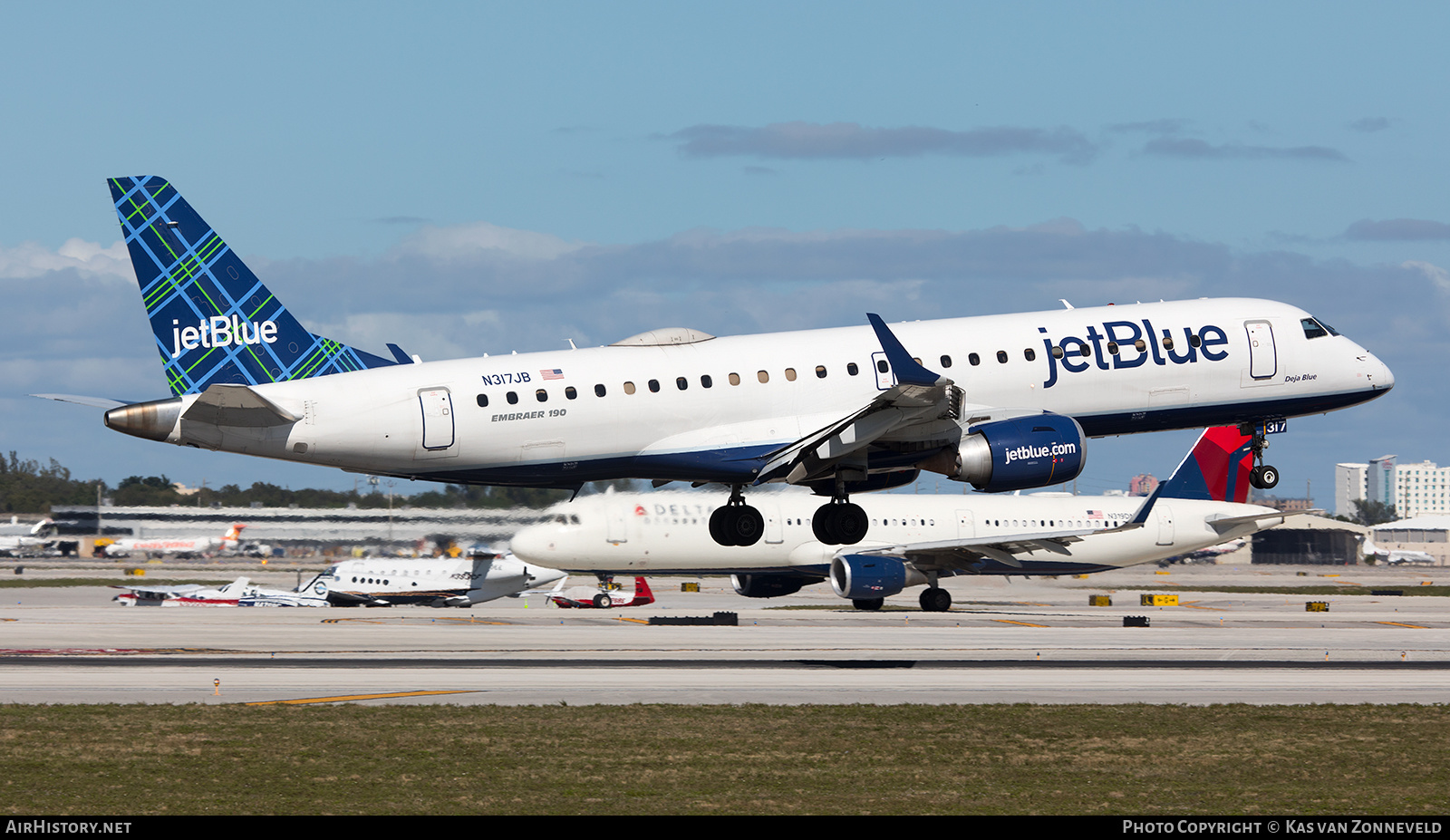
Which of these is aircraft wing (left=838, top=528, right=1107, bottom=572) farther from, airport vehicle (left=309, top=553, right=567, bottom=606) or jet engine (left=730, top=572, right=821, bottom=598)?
airport vehicle (left=309, top=553, right=567, bottom=606)

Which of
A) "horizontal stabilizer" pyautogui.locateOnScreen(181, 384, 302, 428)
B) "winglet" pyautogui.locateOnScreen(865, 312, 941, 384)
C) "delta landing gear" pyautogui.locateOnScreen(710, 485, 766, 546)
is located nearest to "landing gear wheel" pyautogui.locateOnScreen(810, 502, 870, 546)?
"delta landing gear" pyautogui.locateOnScreen(710, 485, 766, 546)

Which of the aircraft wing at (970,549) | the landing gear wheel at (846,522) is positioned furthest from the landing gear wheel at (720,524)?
the aircraft wing at (970,549)

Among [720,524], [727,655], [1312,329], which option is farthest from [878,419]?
[727,655]

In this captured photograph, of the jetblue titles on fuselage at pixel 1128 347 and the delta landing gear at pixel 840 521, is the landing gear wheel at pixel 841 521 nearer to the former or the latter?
the delta landing gear at pixel 840 521

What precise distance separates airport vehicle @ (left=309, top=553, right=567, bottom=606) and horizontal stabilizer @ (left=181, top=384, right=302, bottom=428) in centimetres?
4263

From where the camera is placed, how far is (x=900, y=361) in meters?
35.7

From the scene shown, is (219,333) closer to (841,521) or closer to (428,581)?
(841,521)

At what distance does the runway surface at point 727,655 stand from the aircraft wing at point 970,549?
2826mm

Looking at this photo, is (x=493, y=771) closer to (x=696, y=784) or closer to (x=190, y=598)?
(x=696, y=784)

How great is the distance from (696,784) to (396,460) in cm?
1378

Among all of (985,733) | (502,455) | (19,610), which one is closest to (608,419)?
(502,455)

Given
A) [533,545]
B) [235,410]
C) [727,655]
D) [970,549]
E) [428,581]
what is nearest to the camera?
[235,410]

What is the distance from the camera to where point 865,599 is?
73438 millimetres

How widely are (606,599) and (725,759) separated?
165ft
